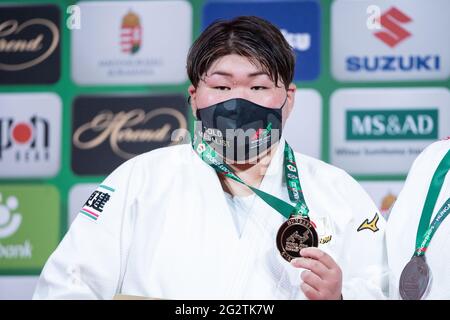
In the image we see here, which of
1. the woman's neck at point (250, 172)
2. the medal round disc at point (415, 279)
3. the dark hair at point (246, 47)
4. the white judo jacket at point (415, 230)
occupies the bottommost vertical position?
the medal round disc at point (415, 279)

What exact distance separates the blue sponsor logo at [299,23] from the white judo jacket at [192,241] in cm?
50

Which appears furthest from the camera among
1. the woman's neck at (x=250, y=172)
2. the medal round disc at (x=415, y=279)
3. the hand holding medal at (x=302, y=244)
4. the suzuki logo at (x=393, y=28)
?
the suzuki logo at (x=393, y=28)

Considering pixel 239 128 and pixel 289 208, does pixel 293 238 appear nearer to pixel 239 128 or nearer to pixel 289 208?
pixel 289 208

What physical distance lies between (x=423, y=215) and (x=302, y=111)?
58cm

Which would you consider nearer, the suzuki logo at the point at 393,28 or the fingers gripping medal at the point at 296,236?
the fingers gripping medal at the point at 296,236

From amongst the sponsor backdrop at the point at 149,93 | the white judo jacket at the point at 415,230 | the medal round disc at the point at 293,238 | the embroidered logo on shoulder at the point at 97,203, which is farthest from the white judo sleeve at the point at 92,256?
the white judo jacket at the point at 415,230

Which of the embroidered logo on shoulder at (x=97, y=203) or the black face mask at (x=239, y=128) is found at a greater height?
the black face mask at (x=239, y=128)

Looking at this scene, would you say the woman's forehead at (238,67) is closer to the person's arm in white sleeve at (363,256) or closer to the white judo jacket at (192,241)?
the white judo jacket at (192,241)

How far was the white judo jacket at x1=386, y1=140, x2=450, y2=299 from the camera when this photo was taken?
4.64 feet

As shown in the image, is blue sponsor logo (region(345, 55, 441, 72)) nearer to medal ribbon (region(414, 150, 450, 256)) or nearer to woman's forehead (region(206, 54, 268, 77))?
medal ribbon (region(414, 150, 450, 256))

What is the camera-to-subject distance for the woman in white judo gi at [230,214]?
140cm

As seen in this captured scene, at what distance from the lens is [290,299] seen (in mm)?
1423

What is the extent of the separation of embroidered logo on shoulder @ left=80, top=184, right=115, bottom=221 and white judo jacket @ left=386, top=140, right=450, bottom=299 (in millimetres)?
648

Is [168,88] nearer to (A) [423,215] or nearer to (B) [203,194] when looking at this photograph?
(B) [203,194]
